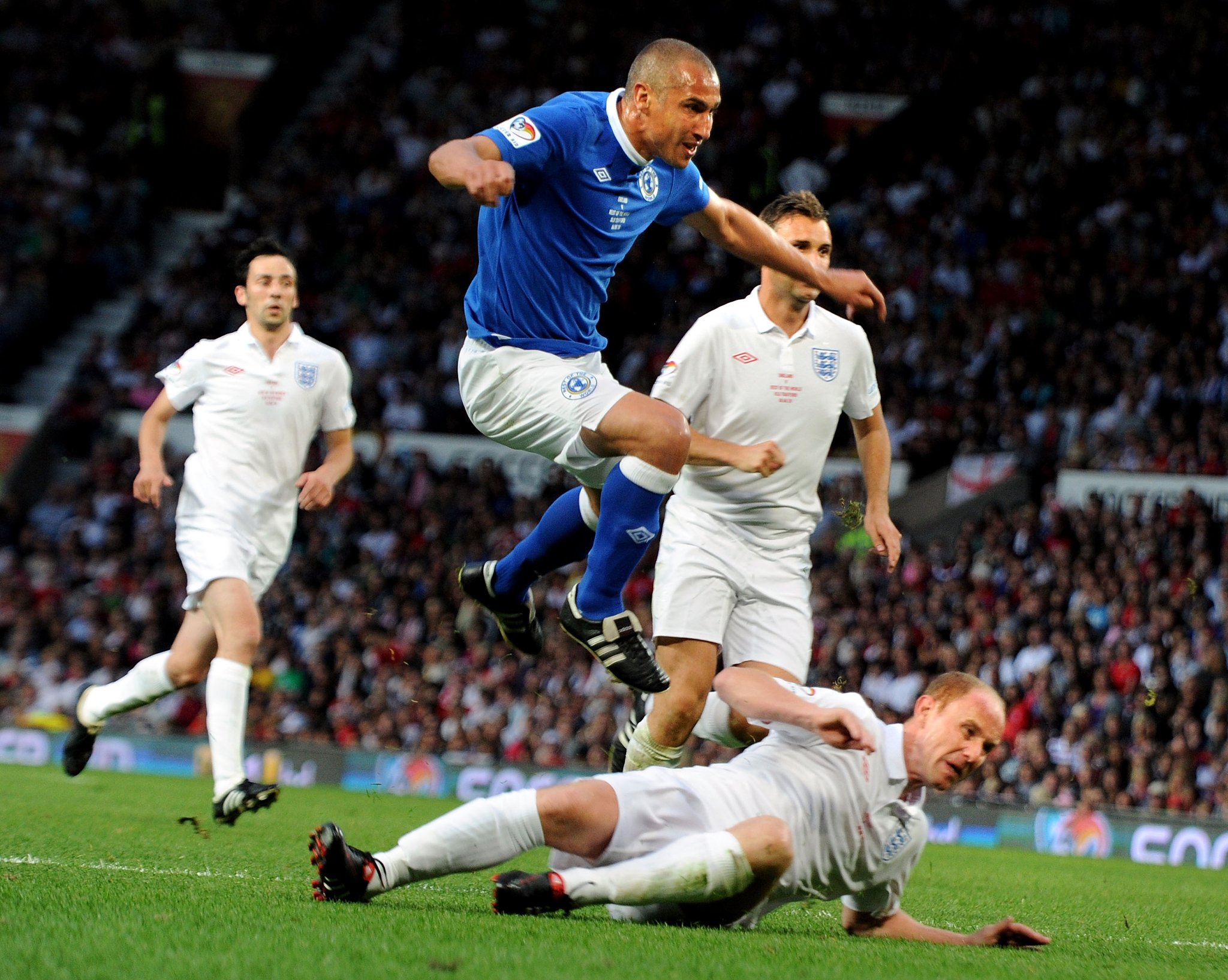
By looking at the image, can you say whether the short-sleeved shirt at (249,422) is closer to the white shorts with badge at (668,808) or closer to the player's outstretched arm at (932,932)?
the white shorts with badge at (668,808)

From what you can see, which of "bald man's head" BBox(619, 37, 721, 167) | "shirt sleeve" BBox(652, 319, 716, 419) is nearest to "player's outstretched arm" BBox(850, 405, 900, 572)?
"shirt sleeve" BBox(652, 319, 716, 419)

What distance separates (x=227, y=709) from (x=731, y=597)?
7.75 feet

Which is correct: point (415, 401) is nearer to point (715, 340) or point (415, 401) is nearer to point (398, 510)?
point (398, 510)

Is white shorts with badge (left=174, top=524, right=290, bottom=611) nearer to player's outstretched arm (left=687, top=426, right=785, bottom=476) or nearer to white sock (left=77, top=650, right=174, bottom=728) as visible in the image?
white sock (left=77, top=650, right=174, bottom=728)

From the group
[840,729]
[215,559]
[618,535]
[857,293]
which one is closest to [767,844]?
[840,729]

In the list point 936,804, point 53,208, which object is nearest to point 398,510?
point 936,804

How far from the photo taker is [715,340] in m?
6.27

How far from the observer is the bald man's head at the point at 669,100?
534 centimetres

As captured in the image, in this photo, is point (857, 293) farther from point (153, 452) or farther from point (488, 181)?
point (153, 452)

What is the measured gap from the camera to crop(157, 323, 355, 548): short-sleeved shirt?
7496 mm

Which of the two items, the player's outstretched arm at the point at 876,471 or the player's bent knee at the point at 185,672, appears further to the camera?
the player's bent knee at the point at 185,672

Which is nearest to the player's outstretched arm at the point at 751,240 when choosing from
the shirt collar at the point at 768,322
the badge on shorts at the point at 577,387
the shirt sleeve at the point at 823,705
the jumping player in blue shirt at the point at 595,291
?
the jumping player in blue shirt at the point at 595,291

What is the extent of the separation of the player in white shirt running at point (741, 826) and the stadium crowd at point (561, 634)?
7.45 meters

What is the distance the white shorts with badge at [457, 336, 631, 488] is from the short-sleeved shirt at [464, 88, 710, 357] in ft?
0.20
